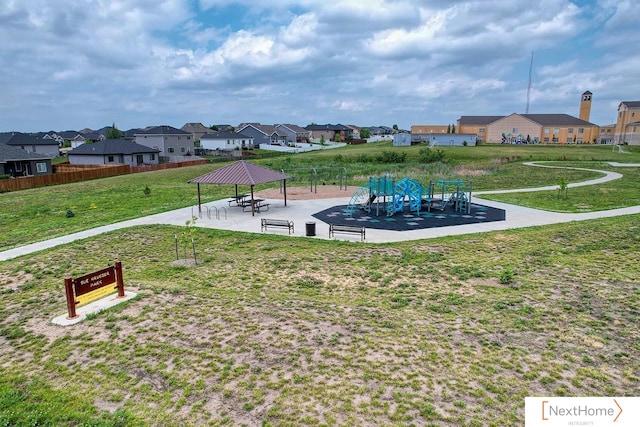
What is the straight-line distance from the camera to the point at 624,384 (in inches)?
250

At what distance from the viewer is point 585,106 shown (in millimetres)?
102875

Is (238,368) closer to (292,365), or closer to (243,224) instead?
(292,365)

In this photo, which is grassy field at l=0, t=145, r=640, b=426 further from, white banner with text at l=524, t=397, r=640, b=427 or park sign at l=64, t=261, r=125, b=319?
park sign at l=64, t=261, r=125, b=319

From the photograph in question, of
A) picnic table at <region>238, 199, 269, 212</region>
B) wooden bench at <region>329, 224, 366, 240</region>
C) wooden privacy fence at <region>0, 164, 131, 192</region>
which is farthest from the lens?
wooden privacy fence at <region>0, 164, 131, 192</region>

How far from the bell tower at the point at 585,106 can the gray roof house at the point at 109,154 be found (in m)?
105

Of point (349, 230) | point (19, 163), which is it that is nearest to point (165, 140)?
point (19, 163)

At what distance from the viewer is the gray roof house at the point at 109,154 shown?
176ft

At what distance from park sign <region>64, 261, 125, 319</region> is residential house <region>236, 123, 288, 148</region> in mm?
80919

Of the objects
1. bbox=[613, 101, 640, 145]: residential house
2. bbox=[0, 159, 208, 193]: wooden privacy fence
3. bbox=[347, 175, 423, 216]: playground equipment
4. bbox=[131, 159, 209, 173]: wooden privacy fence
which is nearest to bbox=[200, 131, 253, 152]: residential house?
bbox=[131, 159, 209, 173]: wooden privacy fence

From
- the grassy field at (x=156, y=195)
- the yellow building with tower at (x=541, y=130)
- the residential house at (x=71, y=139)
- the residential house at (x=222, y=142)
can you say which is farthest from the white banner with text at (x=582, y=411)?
the residential house at (x=71, y=139)

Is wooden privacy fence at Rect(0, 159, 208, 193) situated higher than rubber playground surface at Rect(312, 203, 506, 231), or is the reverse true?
wooden privacy fence at Rect(0, 159, 208, 193)

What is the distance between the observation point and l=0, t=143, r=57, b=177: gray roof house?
139 ft

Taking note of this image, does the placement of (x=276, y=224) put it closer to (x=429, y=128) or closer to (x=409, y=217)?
(x=409, y=217)

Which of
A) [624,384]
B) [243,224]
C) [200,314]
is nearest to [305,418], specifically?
[200,314]
